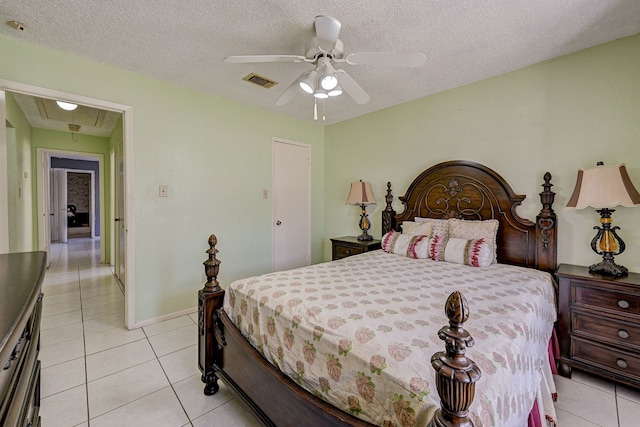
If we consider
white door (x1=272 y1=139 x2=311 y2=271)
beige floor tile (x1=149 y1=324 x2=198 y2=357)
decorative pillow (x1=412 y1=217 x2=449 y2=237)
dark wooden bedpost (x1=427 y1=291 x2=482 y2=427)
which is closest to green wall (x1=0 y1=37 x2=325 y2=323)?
white door (x1=272 y1=139 x2=311 y2=271)

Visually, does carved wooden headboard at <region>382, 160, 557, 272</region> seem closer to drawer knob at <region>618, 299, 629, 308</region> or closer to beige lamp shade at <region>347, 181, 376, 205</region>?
beige lamp shade at <region>347, 181, 376, 205</region>

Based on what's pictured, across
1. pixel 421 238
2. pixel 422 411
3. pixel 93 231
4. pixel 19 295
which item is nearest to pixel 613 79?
pixel 421 238

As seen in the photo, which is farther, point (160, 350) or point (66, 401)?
point (160, 350)

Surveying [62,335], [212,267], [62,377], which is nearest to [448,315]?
[212,267]

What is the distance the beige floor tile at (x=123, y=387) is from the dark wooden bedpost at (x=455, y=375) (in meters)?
1.93

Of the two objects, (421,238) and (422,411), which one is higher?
(421,238)

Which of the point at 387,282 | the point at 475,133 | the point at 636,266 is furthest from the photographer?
the point at 475,133

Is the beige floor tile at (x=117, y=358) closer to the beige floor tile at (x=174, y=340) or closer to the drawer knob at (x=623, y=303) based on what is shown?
the beige floor tile at (x=174, y=340)

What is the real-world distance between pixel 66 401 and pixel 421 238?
9.59 feet

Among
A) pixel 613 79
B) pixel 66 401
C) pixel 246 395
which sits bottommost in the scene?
pixel 66 401

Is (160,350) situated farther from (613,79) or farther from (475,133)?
(613,79)

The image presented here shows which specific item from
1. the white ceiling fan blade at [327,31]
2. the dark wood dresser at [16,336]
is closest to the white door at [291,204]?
the white ceiling fan blade at [327,31]

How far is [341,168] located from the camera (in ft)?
14.4

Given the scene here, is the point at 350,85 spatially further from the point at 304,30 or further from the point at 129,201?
the point at 129,201
